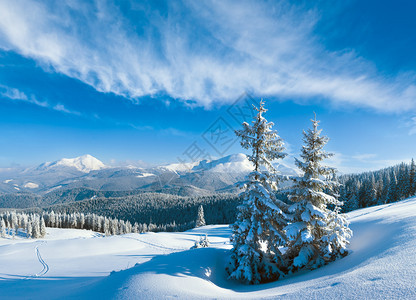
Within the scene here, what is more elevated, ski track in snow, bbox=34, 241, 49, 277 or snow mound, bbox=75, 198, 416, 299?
snow mound, bbox=75, 198, 416, 299

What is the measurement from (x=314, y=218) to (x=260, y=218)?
121 inches

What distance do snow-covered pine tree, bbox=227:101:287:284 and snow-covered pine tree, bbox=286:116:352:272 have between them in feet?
3.13

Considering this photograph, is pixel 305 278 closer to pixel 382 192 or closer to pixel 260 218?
pixel 260 218

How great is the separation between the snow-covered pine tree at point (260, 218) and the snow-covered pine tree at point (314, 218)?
37.6 inches

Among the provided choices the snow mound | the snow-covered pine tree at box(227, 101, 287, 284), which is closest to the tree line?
the snow-covered pine tree at box(227, 101, 287, 284)

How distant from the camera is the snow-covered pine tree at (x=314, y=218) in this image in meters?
10.7

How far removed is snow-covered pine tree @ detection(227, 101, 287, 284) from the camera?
11.3m

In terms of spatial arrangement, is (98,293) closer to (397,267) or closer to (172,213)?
(397,267)

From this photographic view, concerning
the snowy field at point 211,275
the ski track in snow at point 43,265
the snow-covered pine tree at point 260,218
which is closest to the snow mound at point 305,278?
the snowy field at point 211,275

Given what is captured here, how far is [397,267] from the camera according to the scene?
541 centimetres

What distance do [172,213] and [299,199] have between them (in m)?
144

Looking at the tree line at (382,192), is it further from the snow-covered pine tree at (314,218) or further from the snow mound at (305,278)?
the snow mound at (305,278)

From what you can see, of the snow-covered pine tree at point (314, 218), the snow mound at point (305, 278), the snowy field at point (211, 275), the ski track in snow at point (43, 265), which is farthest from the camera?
the ski track in snow at point (43, 265)

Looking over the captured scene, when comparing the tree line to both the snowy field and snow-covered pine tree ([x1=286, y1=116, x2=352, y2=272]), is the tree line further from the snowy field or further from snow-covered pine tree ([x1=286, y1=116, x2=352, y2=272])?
the snowy field
